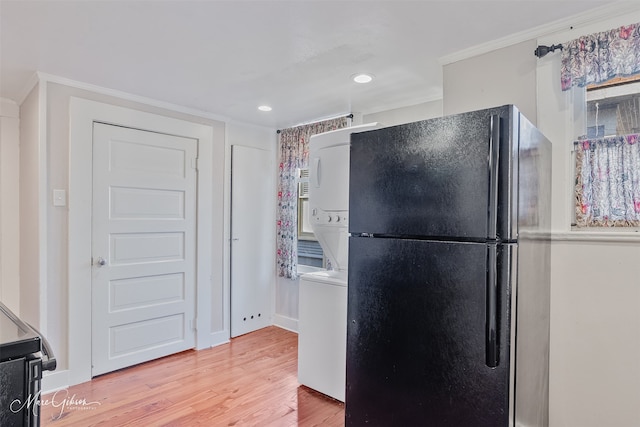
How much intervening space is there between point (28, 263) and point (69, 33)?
6.47ft

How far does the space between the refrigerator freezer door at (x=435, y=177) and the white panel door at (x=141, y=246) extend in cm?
228

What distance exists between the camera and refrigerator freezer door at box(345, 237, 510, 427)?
1.17 m

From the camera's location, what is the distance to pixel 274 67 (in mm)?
2428

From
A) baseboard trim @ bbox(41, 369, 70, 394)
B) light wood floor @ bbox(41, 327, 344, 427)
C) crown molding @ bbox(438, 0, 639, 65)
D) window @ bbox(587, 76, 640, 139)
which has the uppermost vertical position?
crown molding @ bbox(438, 0, 639, 65)

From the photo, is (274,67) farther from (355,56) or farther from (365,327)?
(365,327)

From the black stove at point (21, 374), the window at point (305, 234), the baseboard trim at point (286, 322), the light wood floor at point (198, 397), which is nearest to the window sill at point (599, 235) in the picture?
the light wood floor at point (198, 397)

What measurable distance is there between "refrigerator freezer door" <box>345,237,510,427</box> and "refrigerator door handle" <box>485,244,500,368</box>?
0.01m

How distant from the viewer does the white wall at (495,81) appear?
197 cm

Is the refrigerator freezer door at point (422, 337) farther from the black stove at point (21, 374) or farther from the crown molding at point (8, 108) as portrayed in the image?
the crown molding at point (8, 108)

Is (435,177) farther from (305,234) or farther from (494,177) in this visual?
(305,234)

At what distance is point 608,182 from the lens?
174 cm

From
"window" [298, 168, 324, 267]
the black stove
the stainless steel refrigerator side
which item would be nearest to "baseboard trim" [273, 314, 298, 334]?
"window" [298, 168, 324, 267]

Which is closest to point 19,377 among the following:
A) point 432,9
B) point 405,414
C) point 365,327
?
point 365,327

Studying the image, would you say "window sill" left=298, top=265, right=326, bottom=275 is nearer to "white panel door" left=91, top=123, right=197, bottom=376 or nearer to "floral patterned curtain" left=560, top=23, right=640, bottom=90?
"white panel door" left=91, top=123, right=197, bottom=376
